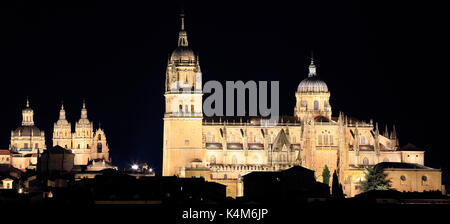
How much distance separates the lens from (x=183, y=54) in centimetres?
16475

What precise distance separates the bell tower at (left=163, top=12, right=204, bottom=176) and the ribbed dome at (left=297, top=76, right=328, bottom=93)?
57.6 feet

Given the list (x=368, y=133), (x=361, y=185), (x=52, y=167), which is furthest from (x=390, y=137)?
(x=52, y=167)

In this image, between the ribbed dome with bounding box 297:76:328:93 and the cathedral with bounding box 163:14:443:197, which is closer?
the cathedral with bounding box 163:14:443:197

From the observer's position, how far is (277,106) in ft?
572

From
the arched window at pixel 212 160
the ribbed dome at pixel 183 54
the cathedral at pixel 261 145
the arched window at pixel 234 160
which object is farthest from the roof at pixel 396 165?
the ribbed dome at pixel 183 54

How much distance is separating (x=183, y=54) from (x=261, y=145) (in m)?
14.7

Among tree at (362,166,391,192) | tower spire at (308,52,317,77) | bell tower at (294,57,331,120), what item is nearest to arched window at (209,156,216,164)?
bell tower at (294,57,331,120)

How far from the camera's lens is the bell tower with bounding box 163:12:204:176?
162 metres

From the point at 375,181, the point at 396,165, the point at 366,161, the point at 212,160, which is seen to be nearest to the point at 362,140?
the point at 366,161

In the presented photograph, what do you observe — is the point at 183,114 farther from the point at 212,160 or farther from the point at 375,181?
the point at 375,181

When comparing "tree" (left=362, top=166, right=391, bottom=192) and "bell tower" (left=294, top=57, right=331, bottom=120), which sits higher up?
"bell tower" (left=294, top=57, right=331, bottom=120)

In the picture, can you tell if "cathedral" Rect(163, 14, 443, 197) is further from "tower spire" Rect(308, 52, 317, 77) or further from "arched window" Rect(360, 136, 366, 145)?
"tower spire" Rect(308, 52, 317, 77)

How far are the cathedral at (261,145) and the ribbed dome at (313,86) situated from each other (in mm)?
3714

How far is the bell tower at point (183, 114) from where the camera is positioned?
532 ft
